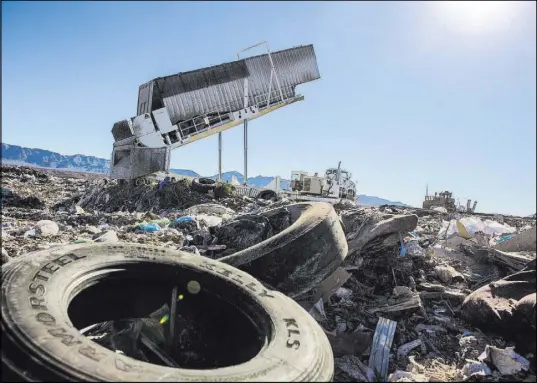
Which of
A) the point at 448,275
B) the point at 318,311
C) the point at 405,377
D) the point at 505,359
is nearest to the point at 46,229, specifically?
the point at 318,311

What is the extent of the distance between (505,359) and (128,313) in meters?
2.65

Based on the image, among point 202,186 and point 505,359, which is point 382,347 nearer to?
point 505,359

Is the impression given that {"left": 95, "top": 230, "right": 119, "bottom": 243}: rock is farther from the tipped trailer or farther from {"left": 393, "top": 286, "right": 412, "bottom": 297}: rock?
the tipped trailer

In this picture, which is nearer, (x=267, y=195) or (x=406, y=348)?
(x=406, y=348)

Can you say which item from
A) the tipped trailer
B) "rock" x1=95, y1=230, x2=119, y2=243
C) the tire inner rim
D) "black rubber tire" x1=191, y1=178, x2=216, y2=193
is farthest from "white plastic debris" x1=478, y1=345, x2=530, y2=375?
the tipped trailer

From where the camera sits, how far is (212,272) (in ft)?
8.91

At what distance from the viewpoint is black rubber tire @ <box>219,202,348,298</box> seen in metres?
3.29

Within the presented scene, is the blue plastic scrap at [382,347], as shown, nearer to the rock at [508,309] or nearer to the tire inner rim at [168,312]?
the rock at [508,309]

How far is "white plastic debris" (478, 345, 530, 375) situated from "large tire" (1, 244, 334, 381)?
1.42m

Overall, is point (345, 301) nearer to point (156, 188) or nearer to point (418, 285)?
point (418, 285)

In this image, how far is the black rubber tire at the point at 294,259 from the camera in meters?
3.29

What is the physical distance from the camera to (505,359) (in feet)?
9.07

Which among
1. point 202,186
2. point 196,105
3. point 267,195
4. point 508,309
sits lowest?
point 508,309

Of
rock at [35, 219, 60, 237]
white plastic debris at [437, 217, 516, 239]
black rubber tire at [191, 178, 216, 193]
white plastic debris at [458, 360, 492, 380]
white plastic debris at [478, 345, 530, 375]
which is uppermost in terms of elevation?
black rubber tire at [191, 178, 216, 193]
